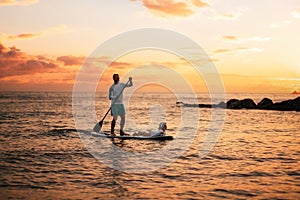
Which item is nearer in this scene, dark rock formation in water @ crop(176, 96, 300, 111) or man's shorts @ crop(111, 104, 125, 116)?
man's shorts @ crop(111, 104, 125, 116)

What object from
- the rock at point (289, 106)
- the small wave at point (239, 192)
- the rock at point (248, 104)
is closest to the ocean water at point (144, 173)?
the small wave at point (239, 192)

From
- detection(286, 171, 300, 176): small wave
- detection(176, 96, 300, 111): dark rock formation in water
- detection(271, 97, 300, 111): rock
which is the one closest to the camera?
detection(286, 171, 300, 176): small wave

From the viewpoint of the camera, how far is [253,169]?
11930 mm

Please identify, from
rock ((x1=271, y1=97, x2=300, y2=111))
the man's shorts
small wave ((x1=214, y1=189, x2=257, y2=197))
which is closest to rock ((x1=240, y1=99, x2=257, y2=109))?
rock ((x1=271, y1=97, x2=300, y2=111))

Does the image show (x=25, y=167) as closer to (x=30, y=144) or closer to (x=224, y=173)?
(x=30, y=144)

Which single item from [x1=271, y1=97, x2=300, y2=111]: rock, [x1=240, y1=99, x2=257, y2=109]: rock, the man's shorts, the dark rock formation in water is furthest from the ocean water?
[x1=240, y1=99, x2=257, y2=109]: rock

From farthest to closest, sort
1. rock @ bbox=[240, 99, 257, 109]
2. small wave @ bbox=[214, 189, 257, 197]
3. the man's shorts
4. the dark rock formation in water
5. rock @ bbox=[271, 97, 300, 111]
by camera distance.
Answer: rock @ bbox=[240, 99, 257, 109] < the dark rock formation in water < rock @ bbox=[271, 97, 300, 111] < the man's shorts < small wave @ bbox=[214, 189, 257, 197]

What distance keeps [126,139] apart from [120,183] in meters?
8.69

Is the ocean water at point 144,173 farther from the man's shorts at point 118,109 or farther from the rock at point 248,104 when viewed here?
the rock at point 248,104

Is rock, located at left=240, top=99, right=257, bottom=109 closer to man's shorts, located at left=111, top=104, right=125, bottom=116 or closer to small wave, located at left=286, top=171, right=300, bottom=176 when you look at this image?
man's shorts, located at left=111, top=104, right=125, bottom=116

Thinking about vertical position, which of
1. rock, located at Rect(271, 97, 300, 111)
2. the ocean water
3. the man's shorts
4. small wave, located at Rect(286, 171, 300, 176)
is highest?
the man's shorts

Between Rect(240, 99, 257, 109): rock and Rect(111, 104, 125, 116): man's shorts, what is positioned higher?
Rect(111, 104, 125, 116): man's shorts

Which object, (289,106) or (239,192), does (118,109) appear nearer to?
(239,192)

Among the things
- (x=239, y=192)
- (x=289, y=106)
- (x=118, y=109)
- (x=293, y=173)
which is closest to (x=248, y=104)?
(x=289, y=106)
